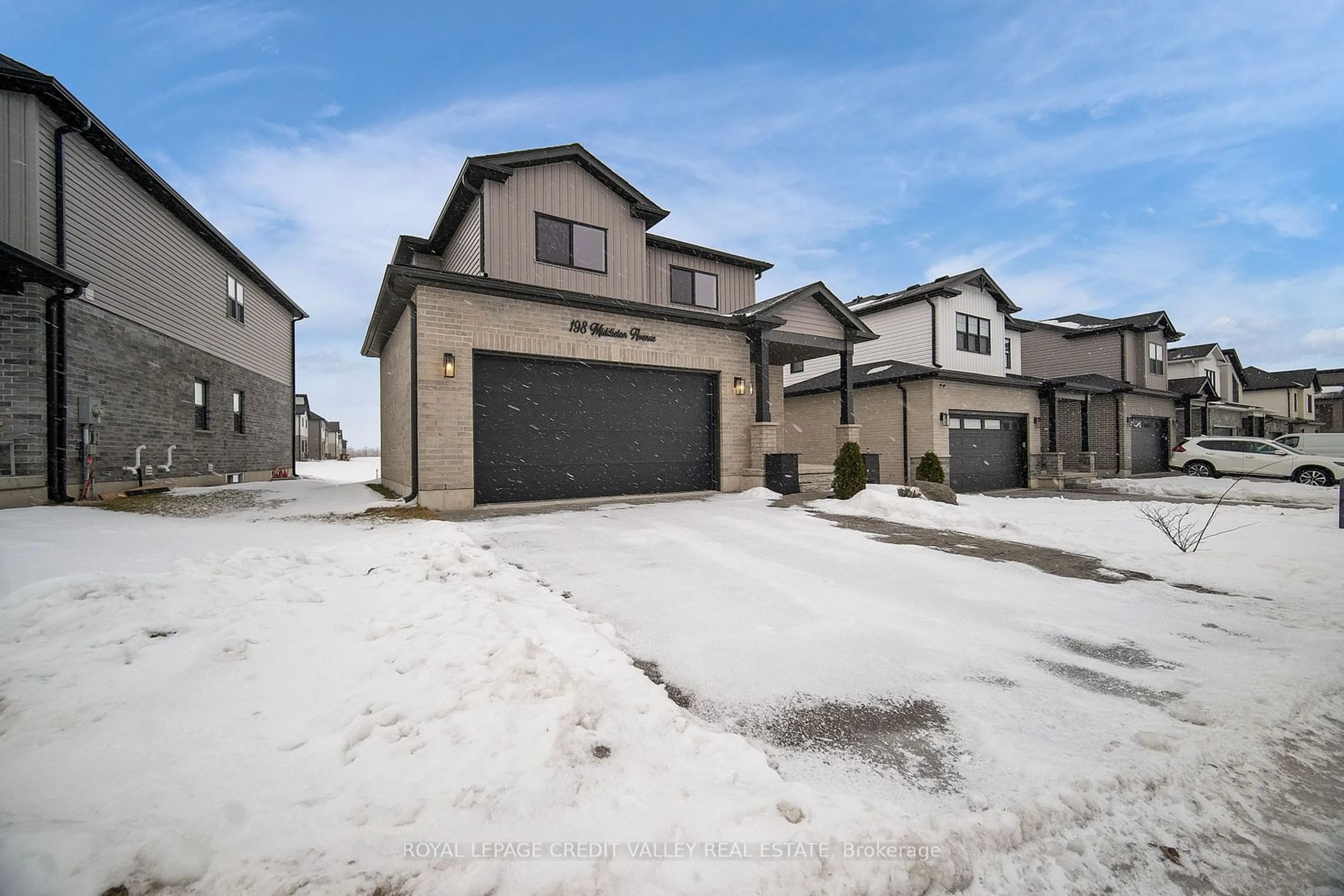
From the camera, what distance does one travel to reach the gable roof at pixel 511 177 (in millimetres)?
11469

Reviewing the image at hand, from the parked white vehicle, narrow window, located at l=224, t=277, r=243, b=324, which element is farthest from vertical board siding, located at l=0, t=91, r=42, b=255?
the parked white vehicle

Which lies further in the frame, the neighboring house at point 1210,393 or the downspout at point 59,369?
the neighboring house at point 1210,393

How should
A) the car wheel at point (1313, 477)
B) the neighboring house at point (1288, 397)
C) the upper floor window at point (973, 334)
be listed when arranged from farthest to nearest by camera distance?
the neighboring house at point (1288, 397)
the upper floor window at point (973, 334)
the car wheel at point (1313, 477)

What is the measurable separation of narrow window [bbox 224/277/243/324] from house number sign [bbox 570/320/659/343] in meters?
12.7

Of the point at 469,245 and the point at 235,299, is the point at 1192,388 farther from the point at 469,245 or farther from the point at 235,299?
the point at 235,299

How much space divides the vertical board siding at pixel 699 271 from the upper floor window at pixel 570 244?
59.6 inches

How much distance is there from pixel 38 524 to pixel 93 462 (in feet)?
14.9

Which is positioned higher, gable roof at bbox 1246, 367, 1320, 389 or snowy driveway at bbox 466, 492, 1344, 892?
gable roof at bbox 1246, 367, 1320, 389

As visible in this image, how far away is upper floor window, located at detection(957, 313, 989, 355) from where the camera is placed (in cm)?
1958

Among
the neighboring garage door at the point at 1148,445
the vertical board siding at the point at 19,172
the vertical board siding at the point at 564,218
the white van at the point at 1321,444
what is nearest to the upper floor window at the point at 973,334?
the neighboring garage door at the point at 1148,445

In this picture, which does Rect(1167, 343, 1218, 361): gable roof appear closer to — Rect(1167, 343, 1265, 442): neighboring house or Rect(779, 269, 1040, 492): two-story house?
Rect(1167, 343, 1265, 442): neighboring house

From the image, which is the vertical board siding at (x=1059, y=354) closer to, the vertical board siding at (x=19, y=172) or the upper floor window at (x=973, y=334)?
the upper floor window at (x=973, y=334)

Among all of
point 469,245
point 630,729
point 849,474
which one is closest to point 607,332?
point 469,245

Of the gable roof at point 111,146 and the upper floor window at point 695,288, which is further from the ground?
the gable roof at point 111,146
